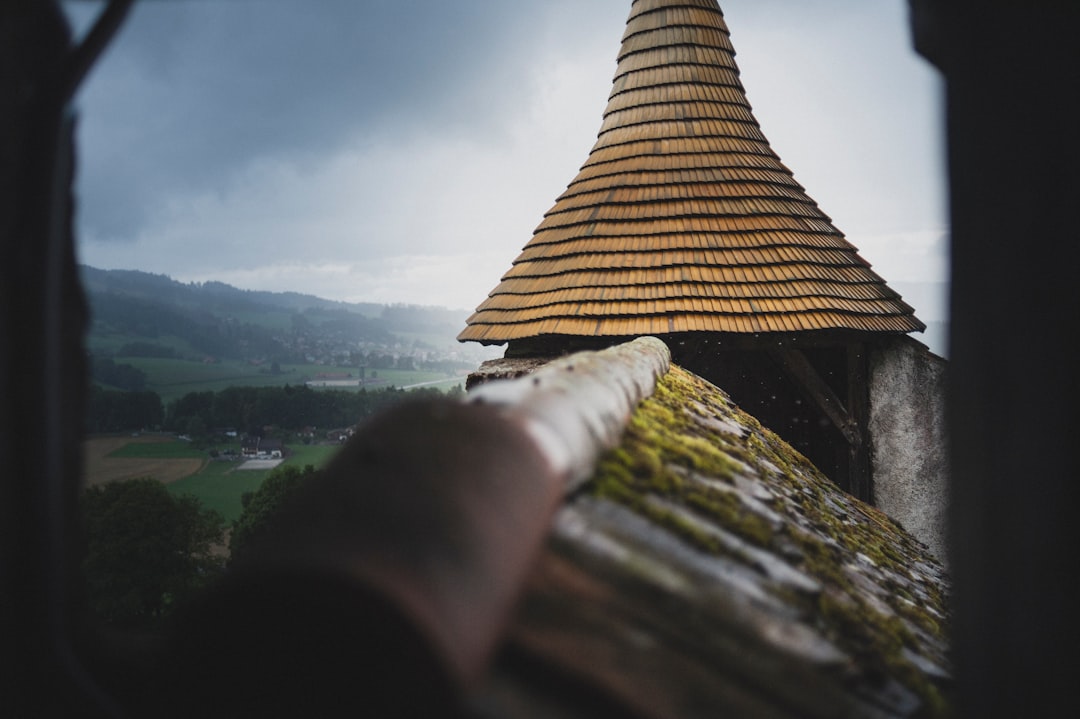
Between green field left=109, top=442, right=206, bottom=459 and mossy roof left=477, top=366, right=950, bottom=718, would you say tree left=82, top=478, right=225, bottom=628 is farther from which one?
mossy roof left=477, top=366, right=950, bottom=718

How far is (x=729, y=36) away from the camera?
6.79 metres

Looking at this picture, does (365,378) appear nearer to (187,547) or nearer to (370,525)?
(187,547)

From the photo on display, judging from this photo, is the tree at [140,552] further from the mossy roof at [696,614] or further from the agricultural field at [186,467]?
the mossy roof at [696,614]

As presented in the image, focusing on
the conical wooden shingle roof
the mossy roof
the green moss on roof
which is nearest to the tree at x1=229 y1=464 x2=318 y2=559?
the conical wooden shingle roof

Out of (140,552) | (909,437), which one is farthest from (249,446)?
(909,437)

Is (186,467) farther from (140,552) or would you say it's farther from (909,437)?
(909,437)

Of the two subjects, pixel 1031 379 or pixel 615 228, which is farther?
pixel 615 228

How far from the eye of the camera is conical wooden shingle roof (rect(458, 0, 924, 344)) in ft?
17.4

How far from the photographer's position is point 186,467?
955 inches

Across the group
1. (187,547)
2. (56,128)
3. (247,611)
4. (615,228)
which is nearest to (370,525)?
(247,611)

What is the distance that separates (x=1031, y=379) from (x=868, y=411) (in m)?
6.07

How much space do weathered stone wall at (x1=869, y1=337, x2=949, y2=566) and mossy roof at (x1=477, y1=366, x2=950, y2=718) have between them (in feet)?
16.9

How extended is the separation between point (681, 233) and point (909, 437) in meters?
2.88

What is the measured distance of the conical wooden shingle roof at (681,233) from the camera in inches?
209
